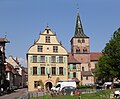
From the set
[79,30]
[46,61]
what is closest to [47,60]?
[46,61]

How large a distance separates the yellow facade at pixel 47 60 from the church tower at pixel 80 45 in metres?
39.3

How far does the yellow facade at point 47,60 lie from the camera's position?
8544cm

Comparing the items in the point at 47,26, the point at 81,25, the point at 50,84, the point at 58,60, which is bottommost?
the point at 50,84

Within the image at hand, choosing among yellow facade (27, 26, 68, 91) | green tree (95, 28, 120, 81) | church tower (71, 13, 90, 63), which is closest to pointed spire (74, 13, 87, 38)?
church tower (71, 13, 90, 63)

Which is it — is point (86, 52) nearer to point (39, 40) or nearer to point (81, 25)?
point (81, 25)

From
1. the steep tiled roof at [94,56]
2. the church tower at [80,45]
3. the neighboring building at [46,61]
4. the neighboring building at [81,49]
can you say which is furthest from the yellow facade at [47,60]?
the steep tiled roof at [94,56]

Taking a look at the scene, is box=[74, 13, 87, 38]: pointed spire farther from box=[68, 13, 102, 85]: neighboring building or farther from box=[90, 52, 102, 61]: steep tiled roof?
box=[90, 52, 102, 61]: steep tiled roof

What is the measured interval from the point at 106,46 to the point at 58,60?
45.7 feet

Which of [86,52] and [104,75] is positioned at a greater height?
[86,52]

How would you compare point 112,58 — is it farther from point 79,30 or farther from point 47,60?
point 79,30

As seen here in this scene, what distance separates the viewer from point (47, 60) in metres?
87.1

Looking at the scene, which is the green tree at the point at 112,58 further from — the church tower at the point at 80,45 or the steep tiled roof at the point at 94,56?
the steep tiled roof at the point at 94,56

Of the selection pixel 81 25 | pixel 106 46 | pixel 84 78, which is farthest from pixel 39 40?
pixel 81 25

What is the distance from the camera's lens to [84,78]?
390 feet
